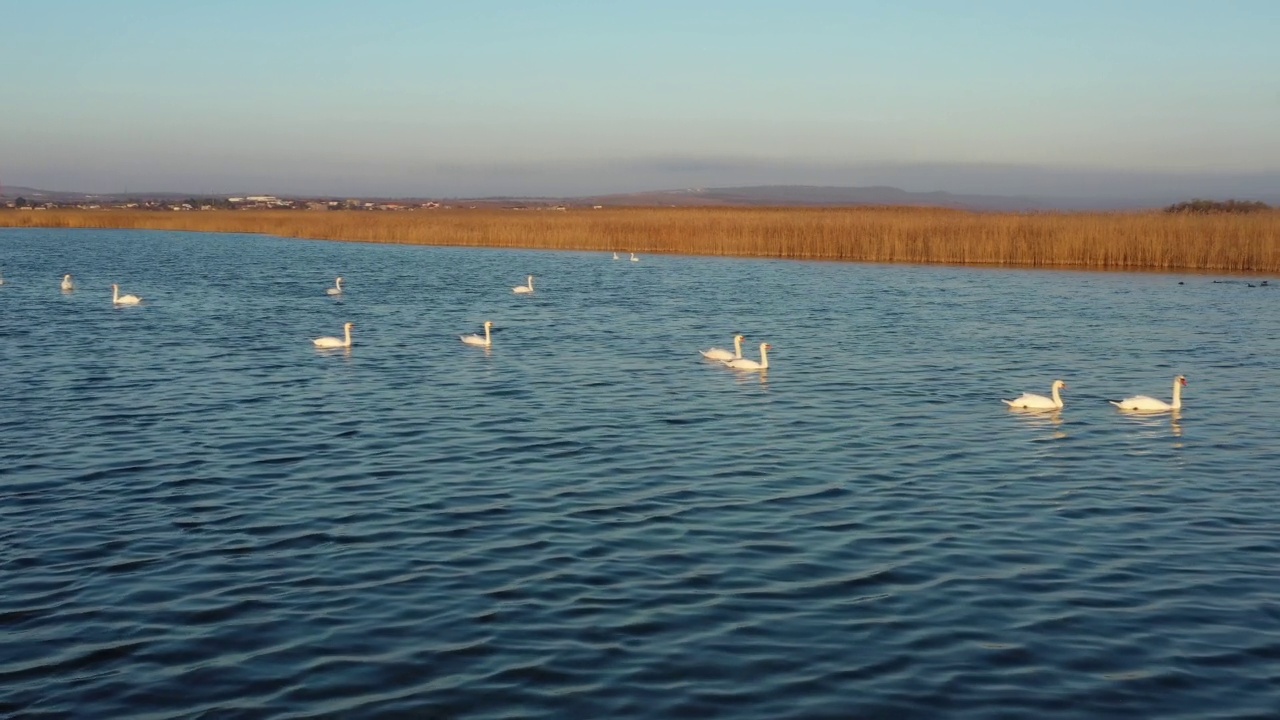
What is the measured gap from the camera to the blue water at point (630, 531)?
7375mm

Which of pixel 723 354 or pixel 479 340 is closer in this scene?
pixel 723 354

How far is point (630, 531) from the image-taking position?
1052 centimetres

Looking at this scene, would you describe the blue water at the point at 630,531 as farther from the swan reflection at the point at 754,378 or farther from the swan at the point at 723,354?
the swan at the point at 723,354

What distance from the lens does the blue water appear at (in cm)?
738

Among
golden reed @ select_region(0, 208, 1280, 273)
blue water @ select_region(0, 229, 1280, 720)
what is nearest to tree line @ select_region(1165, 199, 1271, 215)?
golden reed @ select_region(0, 208, 1280, 273)

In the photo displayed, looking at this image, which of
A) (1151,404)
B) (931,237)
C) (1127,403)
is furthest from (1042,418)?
(931,237)

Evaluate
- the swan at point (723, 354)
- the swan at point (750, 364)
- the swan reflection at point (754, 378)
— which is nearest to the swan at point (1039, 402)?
the swan reflection at point (754, 378)

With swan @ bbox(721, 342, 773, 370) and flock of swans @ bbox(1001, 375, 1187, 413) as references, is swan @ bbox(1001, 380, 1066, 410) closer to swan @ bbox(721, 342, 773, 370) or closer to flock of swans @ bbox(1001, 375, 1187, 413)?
flock of swans @ bbox(1001, 375, 1187, 413)

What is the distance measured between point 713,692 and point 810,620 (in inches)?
55.0

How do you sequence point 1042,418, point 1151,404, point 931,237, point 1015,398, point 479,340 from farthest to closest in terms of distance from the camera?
point 931,237
point 479,340
point 1015,398
point 1151,404
point 1042,418

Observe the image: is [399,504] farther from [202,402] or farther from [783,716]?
[202,402]

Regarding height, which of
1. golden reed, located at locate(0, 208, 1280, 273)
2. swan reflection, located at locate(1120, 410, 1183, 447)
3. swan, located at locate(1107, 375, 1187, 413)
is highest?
golden reed, located at locate(0, 208, 1280, 273)

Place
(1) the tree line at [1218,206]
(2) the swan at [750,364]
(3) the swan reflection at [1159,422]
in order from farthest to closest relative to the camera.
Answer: (1) the tree line at [1218,206], (2) the swan at [750,364], (3) the swan reflection at [1159,422]

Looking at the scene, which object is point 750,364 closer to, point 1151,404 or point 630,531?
point 1151,404
